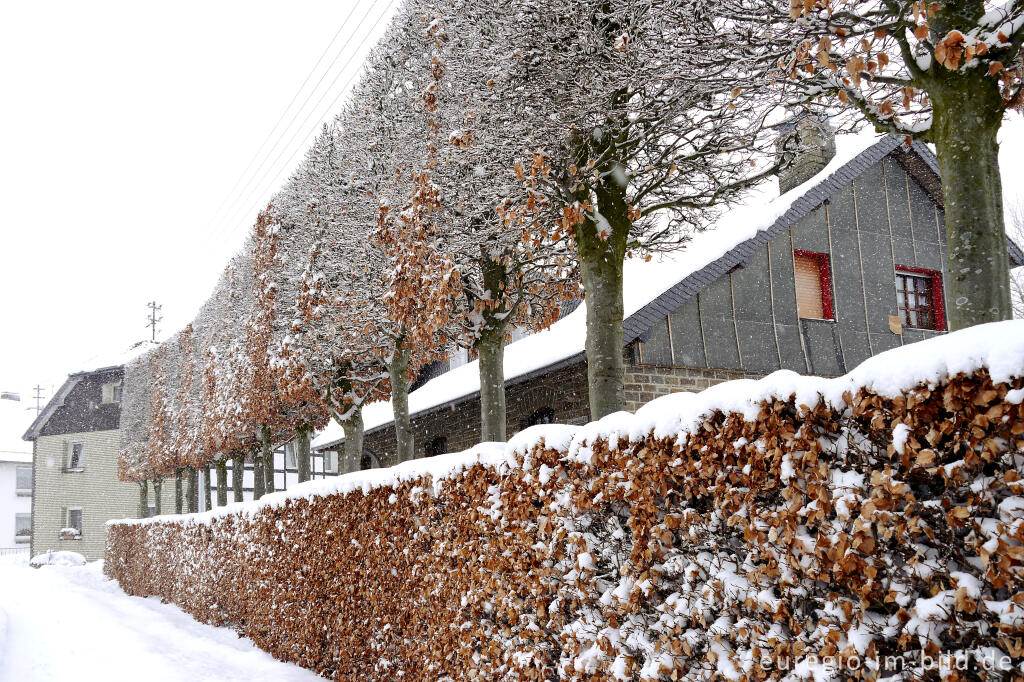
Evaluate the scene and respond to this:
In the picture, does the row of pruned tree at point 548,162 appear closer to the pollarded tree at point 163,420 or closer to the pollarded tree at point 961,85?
the pollarded tree at point 961,85

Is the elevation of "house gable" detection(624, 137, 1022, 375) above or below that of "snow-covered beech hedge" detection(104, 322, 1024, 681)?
above

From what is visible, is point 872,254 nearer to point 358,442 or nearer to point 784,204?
point 784,204

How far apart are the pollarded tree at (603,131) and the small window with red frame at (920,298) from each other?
8.20m

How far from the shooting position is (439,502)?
562cm

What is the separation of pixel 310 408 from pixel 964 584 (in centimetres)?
1420

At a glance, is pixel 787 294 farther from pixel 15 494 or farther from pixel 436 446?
pixel 15 494

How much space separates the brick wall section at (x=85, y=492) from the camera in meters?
39.7

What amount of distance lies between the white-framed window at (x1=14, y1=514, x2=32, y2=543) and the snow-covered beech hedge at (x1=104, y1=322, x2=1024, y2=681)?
52.2m

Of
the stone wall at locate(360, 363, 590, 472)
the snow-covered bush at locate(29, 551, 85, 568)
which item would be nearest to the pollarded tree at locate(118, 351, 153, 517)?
the snow-covered bush at locate(29, 551, 85, 568)

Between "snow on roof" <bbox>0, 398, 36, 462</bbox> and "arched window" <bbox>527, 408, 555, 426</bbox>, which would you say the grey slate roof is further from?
"snow on roof" <bbox>0, 398, 36, 462</bbox>

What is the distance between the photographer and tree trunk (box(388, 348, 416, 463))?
37.2 ft

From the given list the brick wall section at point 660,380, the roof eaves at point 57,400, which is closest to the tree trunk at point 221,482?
the brick wall section at point 660,380

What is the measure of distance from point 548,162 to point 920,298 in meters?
11.0

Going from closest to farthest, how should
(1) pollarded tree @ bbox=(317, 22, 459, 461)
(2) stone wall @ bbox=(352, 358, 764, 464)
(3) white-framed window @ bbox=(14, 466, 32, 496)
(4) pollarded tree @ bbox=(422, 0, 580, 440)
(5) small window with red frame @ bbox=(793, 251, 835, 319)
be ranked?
(4) pollarded tree @ bbox=(422, 0, 580, 440)
(1) pollarded tree @ bbox=(317, 22, 459, 461)
(2) stone wall @ bbox=(352, 358, 764, 464)
(5) small window with red frame @ bbox=(793, 251, 835, 319)
(3) white-framed window @ bbox=(14, 466, 32, 496)
